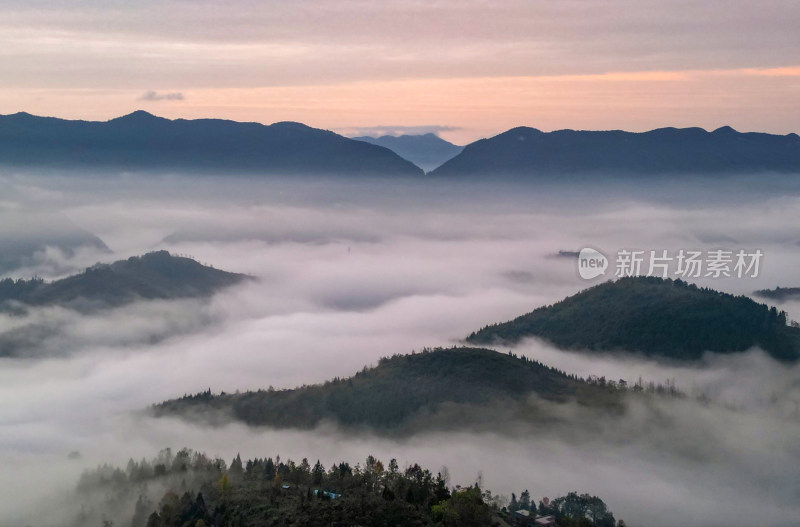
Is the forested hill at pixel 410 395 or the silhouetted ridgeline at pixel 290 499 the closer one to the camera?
the silhouetted ridgeline at pixel 290 499

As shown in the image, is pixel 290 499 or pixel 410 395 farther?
pixel 410 395

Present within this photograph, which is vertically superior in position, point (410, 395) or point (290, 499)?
point (410, 395)

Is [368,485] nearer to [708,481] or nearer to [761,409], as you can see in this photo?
[708,481]

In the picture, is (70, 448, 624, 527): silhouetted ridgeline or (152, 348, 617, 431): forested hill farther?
(152, 348, 617, 431): forested hill
